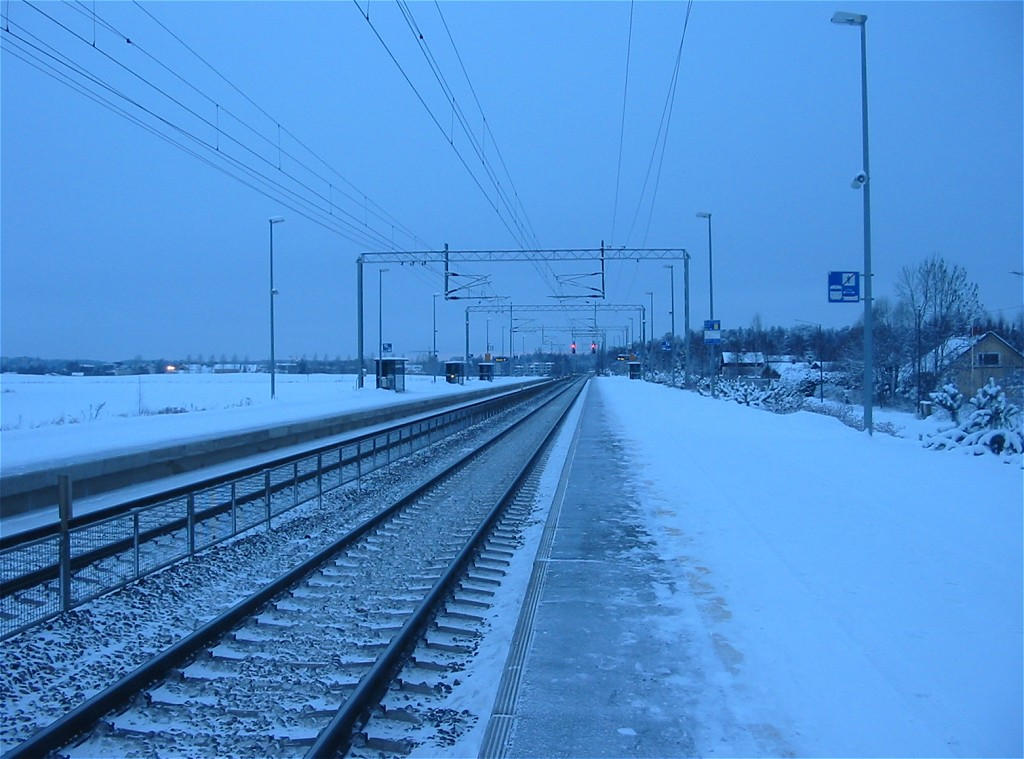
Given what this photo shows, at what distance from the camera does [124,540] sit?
9.08m

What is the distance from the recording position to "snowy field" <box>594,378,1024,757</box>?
4594 millimetres

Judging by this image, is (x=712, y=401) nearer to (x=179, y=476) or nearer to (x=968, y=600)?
(x=179, y=476)

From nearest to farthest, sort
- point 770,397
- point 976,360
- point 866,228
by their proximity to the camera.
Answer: point 866,228, point 770,397, point 976,360

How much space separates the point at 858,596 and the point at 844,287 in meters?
14.0

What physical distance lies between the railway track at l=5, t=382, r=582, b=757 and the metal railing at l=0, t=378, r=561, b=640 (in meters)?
1.70

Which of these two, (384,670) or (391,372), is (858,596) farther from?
(391,372)

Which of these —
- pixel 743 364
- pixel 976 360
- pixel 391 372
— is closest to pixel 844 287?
pixel 976 360

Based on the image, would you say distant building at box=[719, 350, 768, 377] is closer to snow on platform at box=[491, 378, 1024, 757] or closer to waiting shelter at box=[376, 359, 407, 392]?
waiting shelter at box=[376, 359, 407, 392]

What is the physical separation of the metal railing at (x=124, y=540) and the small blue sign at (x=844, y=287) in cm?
1236

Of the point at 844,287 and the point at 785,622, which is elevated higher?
the point at 844,287

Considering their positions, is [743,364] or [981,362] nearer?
[981,362]

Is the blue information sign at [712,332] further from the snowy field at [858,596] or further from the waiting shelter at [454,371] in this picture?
the waiting shelter at [454,371]

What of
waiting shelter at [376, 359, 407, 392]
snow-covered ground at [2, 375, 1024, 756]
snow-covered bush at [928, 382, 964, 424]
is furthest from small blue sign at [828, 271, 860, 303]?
waiting shelter at [376, 359, 407, 392]

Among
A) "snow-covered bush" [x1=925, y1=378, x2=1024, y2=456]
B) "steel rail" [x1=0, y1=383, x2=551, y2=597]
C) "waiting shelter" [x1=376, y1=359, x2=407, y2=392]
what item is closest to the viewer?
"steel rail" [x1=0, y1=383, x2=551, y2=597]
